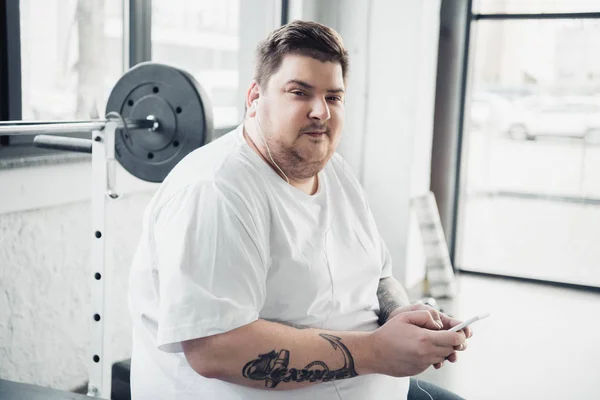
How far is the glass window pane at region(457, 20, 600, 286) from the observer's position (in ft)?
12.1

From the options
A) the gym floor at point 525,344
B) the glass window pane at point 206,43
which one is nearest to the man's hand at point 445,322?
the gym floor at point 525,344

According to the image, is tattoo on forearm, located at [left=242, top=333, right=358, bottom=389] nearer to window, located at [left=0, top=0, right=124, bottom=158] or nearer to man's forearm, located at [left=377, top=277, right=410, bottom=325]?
man's forearm, located at [left=377, top=277, right=410, bottom=325]

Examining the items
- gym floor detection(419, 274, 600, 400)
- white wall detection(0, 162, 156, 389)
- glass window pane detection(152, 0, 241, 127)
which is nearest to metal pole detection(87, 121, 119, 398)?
white wall detection(0, 162, 156, 389)

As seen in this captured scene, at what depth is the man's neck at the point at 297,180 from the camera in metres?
1.13

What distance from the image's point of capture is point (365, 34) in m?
3.32

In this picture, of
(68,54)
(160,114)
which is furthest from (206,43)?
(160,114)

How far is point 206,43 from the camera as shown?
2805mm

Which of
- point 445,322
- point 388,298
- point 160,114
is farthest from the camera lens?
point 160,114

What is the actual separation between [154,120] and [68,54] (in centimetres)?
83

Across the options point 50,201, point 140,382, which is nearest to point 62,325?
point 50,201

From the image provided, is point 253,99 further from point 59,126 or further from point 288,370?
point 288,370

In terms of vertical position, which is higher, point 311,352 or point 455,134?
point 455,134

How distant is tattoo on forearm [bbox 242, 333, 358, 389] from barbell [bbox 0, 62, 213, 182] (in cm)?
58

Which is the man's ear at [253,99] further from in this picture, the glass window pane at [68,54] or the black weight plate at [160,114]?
the glass window pane at [68,54]
